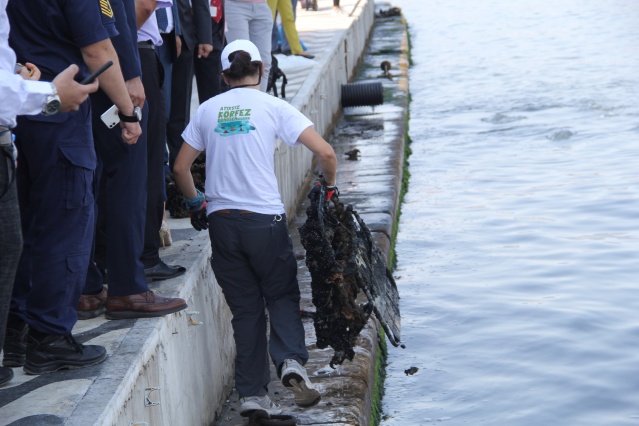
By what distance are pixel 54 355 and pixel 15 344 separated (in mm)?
333

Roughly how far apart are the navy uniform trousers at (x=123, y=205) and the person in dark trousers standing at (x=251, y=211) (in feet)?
1.50

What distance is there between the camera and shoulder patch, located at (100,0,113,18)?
14.7ft

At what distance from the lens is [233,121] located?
544cm

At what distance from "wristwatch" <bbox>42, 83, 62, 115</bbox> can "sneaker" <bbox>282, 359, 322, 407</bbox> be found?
201 centimetres

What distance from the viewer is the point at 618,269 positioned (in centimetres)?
1002

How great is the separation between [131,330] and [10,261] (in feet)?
3.10

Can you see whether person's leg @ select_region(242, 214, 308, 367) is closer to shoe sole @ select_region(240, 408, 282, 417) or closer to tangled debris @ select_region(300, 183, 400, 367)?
tangled debris @ select_region(300, 183, 400, 367)

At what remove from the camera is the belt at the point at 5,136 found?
3.84 metres

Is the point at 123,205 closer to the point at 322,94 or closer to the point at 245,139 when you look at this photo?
the point at 245,139

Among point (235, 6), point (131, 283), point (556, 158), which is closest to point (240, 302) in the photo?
point (131, 283)

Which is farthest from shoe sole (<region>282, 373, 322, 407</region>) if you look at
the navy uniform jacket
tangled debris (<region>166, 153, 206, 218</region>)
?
tangled debris (<region>166, 153, 206, 218</region>)

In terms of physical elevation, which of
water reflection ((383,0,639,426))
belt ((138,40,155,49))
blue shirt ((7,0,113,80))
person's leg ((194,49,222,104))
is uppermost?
blue shirt ((7,0,113,80))

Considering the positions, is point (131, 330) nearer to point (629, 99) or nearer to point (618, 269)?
point (618, 269)

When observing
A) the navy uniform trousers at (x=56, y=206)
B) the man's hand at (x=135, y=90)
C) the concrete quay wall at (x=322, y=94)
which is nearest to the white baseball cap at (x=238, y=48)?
the man's hand at (x=135, y=90)
